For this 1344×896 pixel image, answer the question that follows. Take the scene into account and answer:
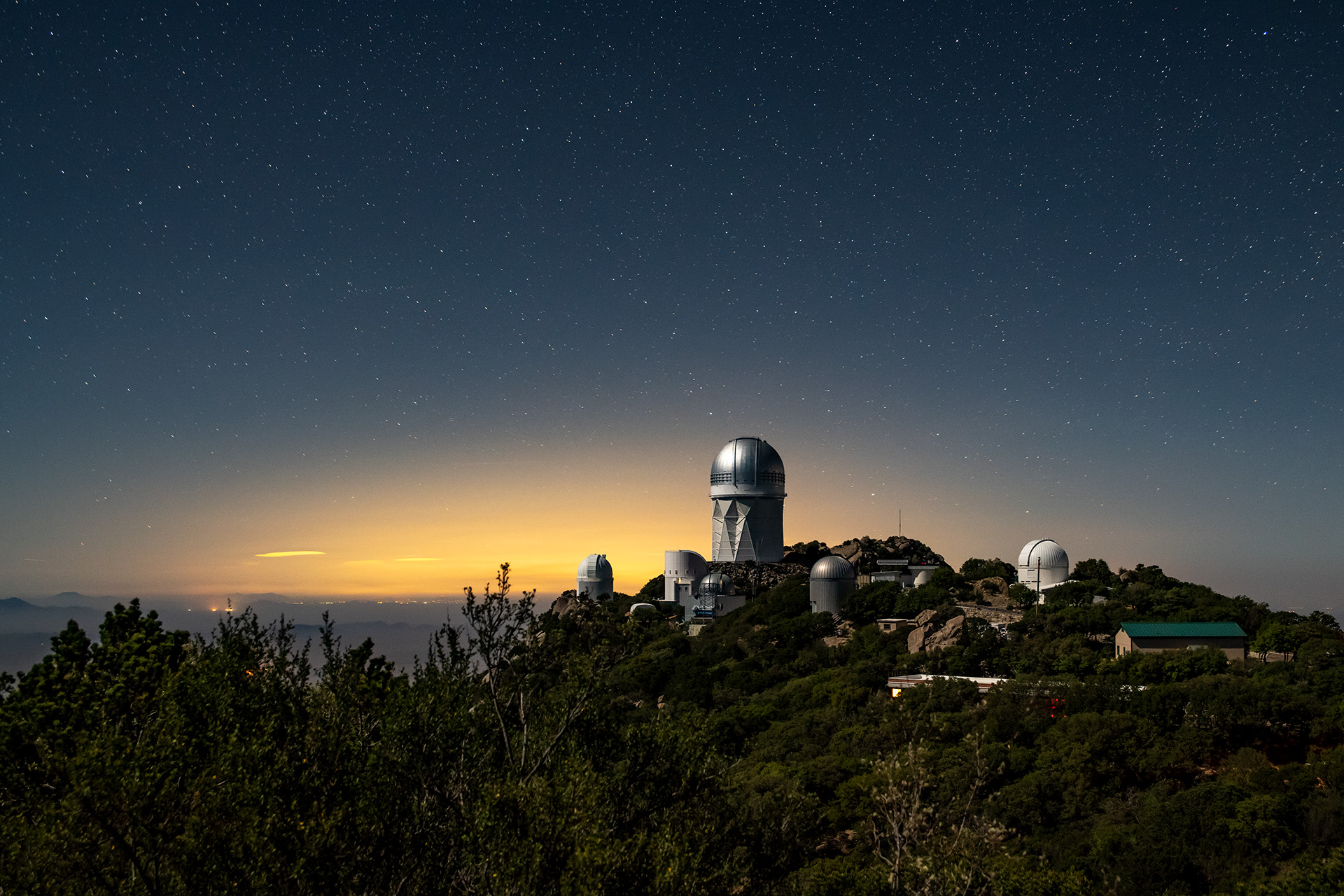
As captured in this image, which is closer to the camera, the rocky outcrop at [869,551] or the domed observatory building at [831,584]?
the domed observatory building at [831,584]

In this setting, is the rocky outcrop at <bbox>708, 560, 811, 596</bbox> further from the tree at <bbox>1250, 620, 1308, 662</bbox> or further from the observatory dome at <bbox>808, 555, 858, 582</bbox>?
the tree at <bbox>1250, 620, 1308, 662</bbox>

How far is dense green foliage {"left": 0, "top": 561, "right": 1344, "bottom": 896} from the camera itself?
8.50 metres

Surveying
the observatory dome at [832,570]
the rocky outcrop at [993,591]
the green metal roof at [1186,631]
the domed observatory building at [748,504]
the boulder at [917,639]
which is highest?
the domed observatory building at [748,504]

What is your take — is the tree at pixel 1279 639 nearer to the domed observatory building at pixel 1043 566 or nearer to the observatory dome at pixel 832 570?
the domed observatory building at pixel 1043 566

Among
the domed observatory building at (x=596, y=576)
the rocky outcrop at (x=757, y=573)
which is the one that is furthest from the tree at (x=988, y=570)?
the domed observatory building at (x=596, y=576)

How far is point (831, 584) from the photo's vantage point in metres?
54.1

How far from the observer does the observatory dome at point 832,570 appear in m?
54.4

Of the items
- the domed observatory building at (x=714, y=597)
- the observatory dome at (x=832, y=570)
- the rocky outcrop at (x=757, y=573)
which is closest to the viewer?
the observatory dome at (x=832, y=570)

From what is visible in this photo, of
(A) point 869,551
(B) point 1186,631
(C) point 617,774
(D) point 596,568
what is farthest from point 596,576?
(C) point 617,774

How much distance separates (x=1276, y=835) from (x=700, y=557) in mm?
53313

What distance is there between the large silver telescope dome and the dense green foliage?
3313cm

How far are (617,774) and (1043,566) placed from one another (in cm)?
5220

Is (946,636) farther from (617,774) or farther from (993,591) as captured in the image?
(617,774)

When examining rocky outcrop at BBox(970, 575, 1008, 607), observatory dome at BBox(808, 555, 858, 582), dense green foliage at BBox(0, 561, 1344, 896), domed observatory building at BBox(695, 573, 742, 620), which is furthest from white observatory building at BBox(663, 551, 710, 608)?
dense green foliage at BBox(0, 561, 1344, 896)
